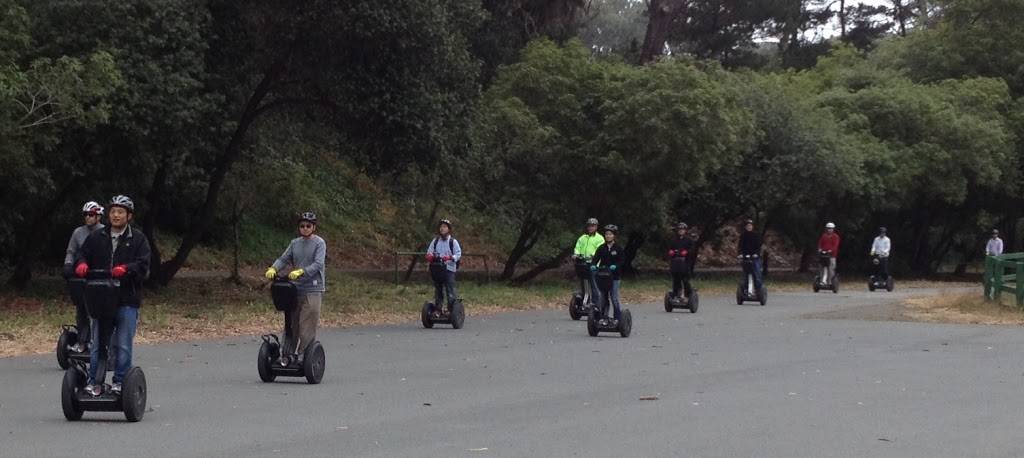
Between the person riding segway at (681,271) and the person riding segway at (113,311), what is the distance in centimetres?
1659

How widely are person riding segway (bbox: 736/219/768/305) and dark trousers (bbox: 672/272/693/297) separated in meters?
2.67

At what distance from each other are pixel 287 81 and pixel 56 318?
7606 millimetres

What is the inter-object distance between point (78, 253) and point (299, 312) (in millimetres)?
2591

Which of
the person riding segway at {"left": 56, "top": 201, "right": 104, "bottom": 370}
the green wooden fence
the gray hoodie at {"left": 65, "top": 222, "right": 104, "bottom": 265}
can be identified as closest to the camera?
the gray hoodie at {"left": 65, "top": 222, "right": 104, "bottom": 265}

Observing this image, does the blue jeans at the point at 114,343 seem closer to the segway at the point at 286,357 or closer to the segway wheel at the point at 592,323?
the segway at the point at 286,357

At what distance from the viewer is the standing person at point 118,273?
10.8 m

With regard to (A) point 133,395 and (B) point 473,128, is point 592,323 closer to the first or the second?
(B) point 473,128

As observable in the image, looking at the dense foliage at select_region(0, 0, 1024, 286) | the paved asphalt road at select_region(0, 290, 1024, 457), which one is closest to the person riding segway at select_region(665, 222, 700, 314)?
the dense foliage at select_region(0, 0, 1024, 286)

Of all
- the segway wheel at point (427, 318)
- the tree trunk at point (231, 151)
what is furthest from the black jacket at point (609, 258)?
the tree trunk at point (231, 151)

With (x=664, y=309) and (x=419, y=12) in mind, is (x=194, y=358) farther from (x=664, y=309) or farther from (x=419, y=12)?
(x=664, y=309)

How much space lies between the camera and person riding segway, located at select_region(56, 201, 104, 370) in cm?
1231

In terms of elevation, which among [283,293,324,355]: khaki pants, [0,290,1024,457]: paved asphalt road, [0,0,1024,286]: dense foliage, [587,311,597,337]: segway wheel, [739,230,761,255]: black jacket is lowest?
[0,290,1024,457]: paved asphalt road

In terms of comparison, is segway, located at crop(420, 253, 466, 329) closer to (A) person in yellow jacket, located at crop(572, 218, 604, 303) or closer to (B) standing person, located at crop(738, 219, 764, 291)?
(A) person in yellow jacket, located at crop(572, 218, 604, 303)

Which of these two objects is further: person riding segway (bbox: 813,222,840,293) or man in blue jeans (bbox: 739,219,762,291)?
person riding segway (bbox: 813,222,840,293)
